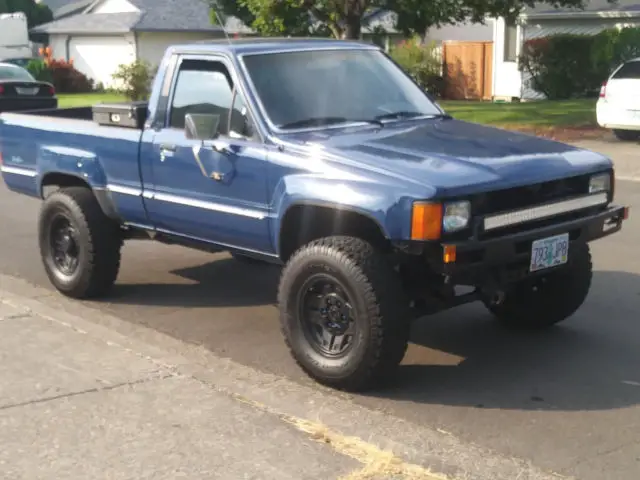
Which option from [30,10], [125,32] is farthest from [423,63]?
[30,10]

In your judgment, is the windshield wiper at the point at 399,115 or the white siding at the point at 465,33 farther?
the white siding at the point at 465,33

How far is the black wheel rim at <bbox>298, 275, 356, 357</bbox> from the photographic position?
5.86 meters

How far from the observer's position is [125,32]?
145 feet

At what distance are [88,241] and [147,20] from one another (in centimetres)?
3865

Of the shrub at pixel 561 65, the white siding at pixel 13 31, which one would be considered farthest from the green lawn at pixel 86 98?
the shrub at pixel 561 65

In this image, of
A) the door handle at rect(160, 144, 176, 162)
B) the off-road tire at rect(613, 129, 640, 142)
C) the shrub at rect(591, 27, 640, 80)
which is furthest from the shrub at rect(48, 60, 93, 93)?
the door handle at rect(160, 144, 176, 162)

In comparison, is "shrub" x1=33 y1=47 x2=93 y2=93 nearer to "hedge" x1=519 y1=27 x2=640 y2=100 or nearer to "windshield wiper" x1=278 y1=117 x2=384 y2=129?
"hedge" x1=519 y1=27 x2=640 y2=100

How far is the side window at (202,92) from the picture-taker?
22.2ft

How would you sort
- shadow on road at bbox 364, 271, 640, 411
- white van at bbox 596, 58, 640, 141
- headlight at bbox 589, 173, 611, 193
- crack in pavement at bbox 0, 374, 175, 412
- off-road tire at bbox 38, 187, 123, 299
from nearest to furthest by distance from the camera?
crack in pavement at bbox 0, 374, 175, 412, shadow on road at bbox 364, 271, 640, 411, headlight at bbox 589, 173, 611, 193, off-road tire at bbox 38, 187, 123, 299, white van at bbox 596, 58, 640, 141

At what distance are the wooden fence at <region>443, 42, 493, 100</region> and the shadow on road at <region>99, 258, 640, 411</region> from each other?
84.4 feet

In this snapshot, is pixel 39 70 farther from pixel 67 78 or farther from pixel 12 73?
pixel 12 73

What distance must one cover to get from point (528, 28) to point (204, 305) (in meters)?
26.4

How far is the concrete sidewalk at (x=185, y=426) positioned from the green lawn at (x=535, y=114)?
16.6 metres

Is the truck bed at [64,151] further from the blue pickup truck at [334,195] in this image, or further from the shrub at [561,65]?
the shrub at [561,65]
